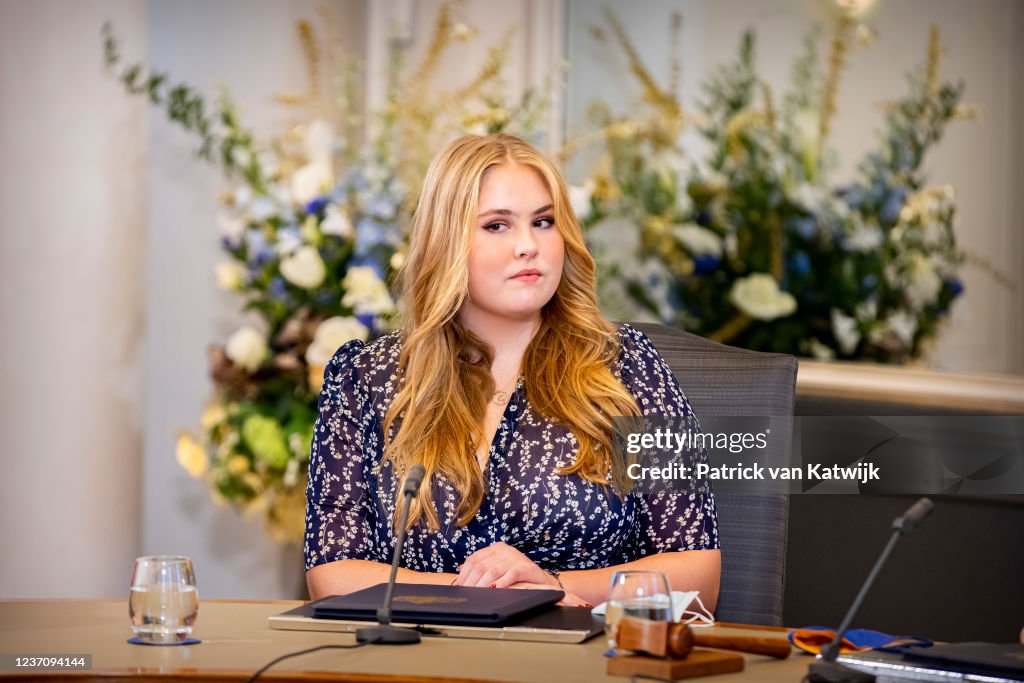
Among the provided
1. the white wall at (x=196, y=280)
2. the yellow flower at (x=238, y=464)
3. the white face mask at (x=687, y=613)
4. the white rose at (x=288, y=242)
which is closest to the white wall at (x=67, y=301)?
the white wall at (x=196, y=280)

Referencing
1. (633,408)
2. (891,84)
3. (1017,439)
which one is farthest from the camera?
(891,84)

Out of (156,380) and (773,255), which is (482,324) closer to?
(773,255)

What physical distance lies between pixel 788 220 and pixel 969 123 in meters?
0.68

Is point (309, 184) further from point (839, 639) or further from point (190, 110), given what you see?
point (839, 639)

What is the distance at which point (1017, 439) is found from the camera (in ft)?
8.13

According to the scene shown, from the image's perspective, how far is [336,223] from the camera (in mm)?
3225

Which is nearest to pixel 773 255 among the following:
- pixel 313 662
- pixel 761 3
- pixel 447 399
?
pixel 761 3

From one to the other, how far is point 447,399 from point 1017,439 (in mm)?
1089

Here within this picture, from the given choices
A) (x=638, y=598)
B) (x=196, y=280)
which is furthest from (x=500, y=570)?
(x=196, y=280)

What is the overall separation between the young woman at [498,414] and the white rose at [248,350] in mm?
897

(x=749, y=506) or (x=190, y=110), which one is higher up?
(x=190, y=110)

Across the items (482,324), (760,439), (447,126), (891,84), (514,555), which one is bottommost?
(514,555)

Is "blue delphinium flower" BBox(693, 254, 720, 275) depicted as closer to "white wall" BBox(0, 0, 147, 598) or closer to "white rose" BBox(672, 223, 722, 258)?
"white rose" BBox(672, 223, 722, 258)

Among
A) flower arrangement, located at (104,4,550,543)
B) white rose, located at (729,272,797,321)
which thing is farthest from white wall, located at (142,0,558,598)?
white rose, located at (729,272,797,321)
